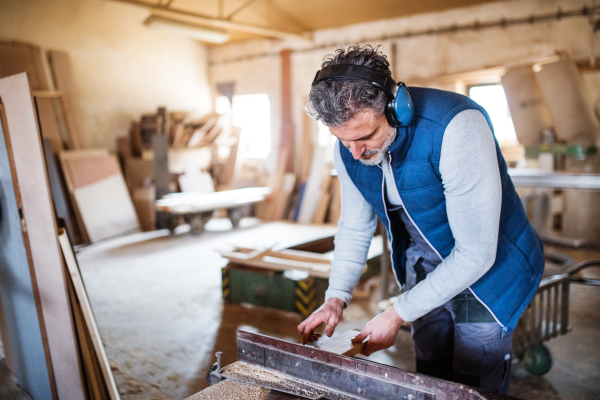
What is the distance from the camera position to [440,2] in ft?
22.2

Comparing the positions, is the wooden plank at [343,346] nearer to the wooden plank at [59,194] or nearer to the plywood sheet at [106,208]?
the wooden plank at [59,194]

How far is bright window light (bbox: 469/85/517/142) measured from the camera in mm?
6816

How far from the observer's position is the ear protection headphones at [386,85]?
118cm

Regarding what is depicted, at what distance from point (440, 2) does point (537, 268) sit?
251 inches

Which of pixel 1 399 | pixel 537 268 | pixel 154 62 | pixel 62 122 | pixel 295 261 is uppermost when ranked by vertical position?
pixel 154 62

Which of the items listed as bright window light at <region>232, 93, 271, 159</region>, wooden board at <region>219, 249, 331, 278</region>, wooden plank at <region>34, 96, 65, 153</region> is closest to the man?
wooden board at <region>219, 249, 331, 278</region>

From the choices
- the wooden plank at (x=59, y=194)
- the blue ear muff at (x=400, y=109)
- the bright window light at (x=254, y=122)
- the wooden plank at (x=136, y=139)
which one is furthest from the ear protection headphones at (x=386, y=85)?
the bright window light at (x=254, y=122)

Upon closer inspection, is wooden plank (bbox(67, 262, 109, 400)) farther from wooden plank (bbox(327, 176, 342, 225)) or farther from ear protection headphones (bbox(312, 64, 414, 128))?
wooden plank (bbox(327, 176, 342, 225))

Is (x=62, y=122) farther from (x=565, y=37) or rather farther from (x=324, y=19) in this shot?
(x=565, y=37)

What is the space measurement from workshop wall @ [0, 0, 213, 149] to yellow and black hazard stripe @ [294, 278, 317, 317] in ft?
18.4

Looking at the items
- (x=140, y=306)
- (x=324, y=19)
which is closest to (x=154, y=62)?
(x=324, y=19)

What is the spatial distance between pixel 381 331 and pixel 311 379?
29 cm

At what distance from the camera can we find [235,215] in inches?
303

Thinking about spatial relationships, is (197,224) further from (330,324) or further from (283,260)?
(330,324)
